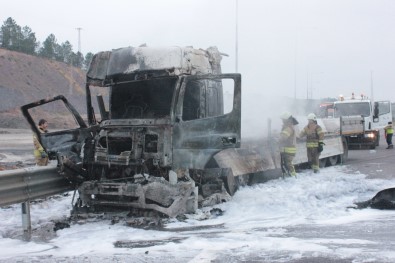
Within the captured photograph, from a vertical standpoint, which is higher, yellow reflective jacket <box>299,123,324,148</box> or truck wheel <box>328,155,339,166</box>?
yellow reflective jacket <box>299,123,324,148</box>

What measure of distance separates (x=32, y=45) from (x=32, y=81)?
14.4m

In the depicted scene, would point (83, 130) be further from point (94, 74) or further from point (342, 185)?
point (342, 185)

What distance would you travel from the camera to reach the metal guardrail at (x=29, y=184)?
556 centimetres

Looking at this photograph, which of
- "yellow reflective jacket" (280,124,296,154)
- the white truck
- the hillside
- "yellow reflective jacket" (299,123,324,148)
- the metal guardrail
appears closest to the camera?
the metal guardrail

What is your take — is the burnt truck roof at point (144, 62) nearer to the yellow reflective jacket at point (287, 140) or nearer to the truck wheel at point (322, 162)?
the yellow reflective jacket at point (287, 140)

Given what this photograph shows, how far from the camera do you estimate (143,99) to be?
25.0 feet

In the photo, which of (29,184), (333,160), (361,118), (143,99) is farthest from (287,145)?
(361,118)

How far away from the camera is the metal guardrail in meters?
5.56

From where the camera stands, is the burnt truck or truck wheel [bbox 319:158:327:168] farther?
truck wheel [bbox 319:158:327:168]

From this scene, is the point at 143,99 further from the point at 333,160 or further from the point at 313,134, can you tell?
the point at 333,160

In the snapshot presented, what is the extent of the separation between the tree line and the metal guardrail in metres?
65.3

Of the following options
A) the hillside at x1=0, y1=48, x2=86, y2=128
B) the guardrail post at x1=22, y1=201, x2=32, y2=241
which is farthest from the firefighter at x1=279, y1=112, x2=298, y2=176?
the hillside at x1=0, y1=48, x2=86, y2=128

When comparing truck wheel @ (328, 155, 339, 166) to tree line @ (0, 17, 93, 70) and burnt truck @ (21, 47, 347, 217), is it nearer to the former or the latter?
burnt truck @ (21, 47, 347, 217)

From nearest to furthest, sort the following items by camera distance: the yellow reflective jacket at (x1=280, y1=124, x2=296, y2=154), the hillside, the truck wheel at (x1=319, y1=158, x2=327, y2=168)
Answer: the yellow reflective jacket at (x1=280, y1=124, x2=296, y2=154) < the truck wheel at (x1=319, y1=158, x2=327, y2=168) < the hillside
